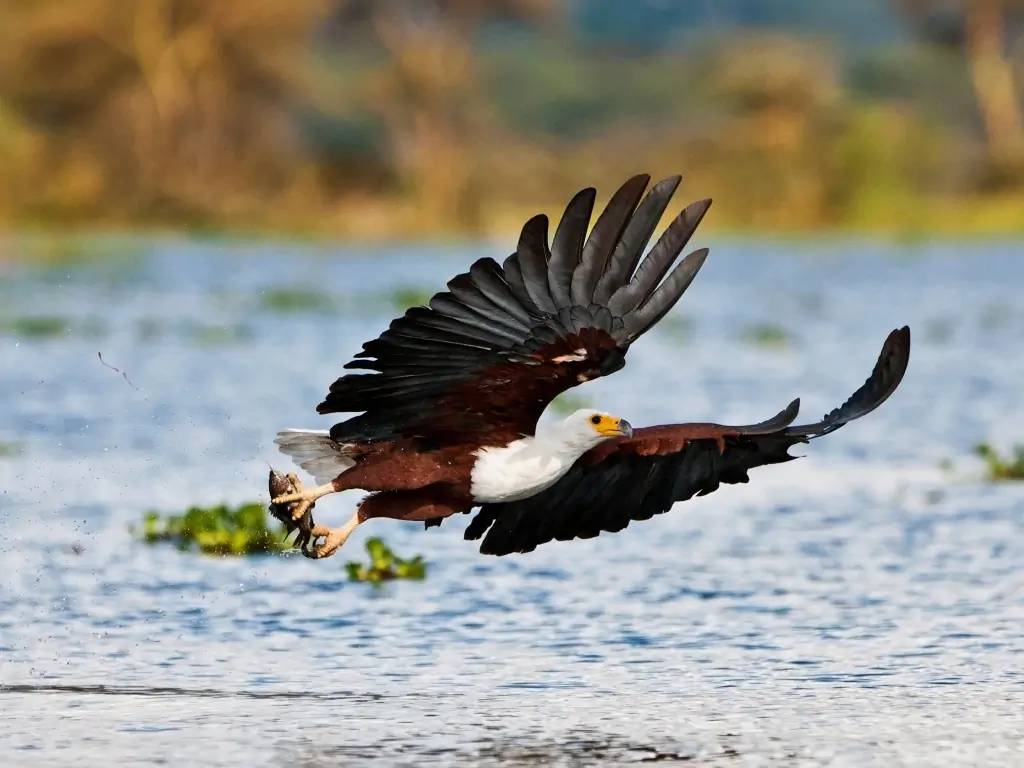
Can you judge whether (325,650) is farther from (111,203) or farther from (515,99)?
(515,99)

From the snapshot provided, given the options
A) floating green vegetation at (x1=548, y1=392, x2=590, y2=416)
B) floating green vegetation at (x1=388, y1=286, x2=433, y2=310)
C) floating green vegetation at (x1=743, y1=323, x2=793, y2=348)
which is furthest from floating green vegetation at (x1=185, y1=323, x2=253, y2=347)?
floating green vegetation at (x1=548, y1=392, x2=590, y2=416)

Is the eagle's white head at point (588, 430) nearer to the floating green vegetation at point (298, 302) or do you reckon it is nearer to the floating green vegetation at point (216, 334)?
Result: the floating green vegetation at point (216, 334)

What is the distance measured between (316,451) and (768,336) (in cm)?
1615

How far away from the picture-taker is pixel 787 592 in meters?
10.0

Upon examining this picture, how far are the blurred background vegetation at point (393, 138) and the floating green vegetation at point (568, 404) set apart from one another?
2980 cm

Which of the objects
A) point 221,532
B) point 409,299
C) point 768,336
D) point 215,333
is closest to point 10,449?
point 221,532

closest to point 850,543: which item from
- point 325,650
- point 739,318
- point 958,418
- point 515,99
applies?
point 325,650

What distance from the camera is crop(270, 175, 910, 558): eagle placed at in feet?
21.9

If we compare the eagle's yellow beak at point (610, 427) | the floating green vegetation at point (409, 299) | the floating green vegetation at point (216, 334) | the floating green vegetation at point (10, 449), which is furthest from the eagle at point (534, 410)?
the floating green vegetation at point (409, 299)

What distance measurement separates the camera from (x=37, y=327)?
2247 centimetres

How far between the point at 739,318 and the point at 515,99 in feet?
302

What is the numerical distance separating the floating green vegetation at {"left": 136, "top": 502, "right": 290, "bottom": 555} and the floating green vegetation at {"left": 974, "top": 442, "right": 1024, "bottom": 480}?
4598mm

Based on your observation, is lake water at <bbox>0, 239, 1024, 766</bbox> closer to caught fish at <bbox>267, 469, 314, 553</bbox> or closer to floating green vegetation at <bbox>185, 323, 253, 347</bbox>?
caught fish at <bbox>267, 469, 314, 553</bbox>

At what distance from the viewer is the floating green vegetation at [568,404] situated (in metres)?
16.9
